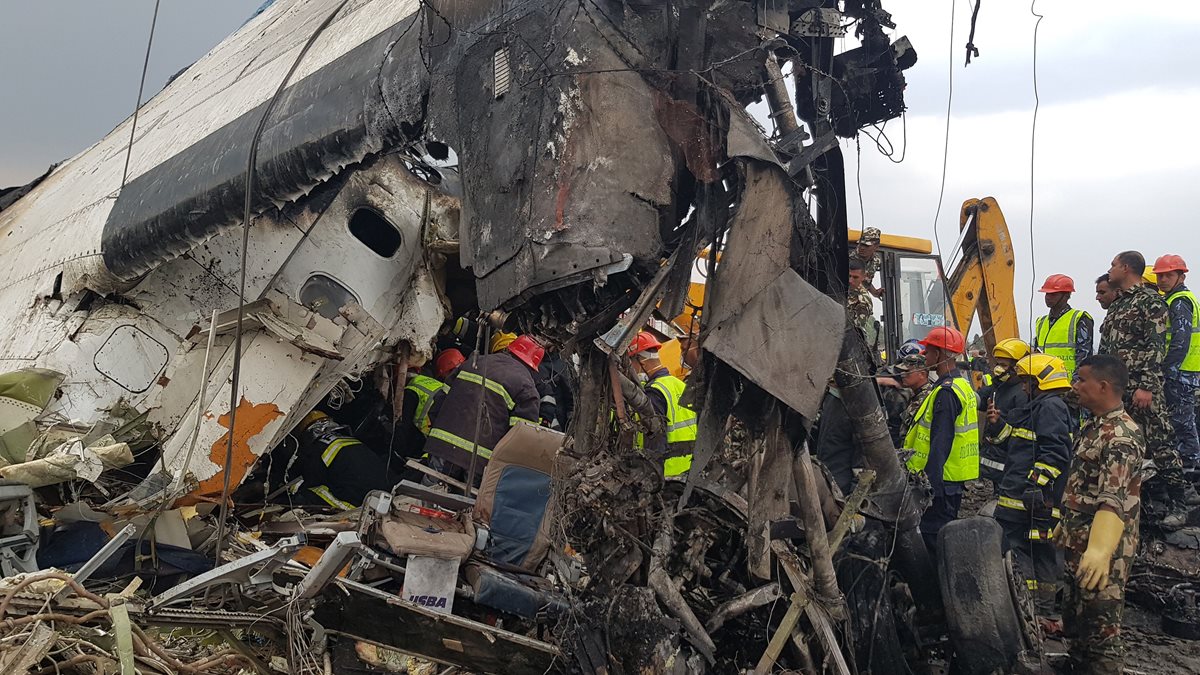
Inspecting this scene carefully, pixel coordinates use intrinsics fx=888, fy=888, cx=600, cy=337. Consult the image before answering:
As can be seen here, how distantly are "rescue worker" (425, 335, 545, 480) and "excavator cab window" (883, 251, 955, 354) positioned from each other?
395 cm

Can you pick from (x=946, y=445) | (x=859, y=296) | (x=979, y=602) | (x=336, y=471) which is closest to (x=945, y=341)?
(x=946, y=445)

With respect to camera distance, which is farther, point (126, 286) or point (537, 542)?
point (126, 286)

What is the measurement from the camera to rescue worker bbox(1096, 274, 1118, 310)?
7426mm

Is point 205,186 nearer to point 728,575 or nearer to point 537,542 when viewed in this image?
point 537,542

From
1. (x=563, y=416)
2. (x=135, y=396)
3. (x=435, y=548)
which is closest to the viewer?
(x=435, y=548)

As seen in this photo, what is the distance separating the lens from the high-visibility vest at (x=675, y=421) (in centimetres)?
587

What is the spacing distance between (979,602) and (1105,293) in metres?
4.41

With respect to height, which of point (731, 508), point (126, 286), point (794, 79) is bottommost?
point (731, 508)

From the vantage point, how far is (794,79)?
4.17 m

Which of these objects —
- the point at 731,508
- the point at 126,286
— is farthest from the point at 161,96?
the point at 731,508

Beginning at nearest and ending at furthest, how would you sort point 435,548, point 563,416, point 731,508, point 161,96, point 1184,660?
point 731,508 → point 435,548 → point 1184,660 → point 563,416 → point 161,96

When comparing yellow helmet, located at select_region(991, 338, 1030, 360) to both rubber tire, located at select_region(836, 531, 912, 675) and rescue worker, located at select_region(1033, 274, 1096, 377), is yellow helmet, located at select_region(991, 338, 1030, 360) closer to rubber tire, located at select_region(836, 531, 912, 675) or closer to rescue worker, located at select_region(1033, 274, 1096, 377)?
rescue worker, located at select_region(1033, 274, 1096, 377)

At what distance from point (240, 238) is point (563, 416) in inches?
122

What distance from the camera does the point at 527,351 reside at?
6891 millimetres
